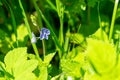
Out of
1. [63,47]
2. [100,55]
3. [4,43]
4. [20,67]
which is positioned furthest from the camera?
[4,43]

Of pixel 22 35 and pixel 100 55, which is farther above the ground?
pixel 100 55

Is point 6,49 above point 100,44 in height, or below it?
below

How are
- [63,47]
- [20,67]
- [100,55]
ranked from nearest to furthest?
1. [100,55]
2. [20,67]
3. [63,47]

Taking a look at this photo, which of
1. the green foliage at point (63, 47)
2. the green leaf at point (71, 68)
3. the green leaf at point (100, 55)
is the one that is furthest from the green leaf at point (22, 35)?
the green leaf at point (100, 55)

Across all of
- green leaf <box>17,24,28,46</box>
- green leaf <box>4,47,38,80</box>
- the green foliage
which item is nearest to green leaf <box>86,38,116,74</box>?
the green foliage

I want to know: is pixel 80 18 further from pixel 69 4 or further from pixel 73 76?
pixel 73 76

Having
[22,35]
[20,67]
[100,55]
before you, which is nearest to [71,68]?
[20,67]

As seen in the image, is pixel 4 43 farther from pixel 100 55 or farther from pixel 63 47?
pixel 100 55

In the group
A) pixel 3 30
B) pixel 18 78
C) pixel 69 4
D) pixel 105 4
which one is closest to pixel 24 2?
pixel 3 30

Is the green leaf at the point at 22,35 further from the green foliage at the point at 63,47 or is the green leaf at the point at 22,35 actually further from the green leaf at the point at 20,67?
the green leaf at the point at 20,67
